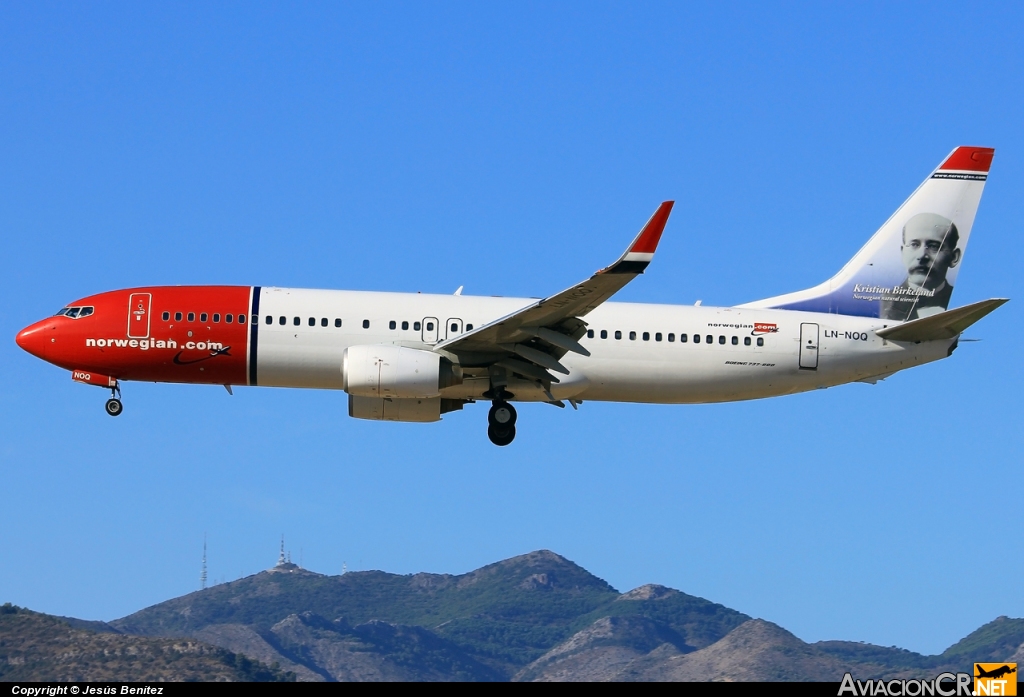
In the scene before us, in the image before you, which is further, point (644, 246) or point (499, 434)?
point (499, 434)

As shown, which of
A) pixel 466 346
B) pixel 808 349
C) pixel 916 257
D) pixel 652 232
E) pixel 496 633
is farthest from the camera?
pixel 496 633

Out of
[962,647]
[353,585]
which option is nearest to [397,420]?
[962,647]

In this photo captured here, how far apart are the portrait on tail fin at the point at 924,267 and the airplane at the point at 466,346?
1.41 m

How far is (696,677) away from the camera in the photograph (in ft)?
228

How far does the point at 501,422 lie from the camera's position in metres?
39.7

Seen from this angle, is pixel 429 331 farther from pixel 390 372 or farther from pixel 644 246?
pixel 644 246

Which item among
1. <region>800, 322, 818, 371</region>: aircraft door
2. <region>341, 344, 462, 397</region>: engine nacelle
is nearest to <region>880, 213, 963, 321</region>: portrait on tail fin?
<region>800, 322, 818, 371</region>: aircraft door

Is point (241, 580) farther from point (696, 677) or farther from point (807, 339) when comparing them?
point (807, 339)

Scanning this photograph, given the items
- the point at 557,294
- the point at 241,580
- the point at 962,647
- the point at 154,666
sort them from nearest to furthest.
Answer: the point at 557,294, the point at 154,666, the point at 962,647, the point at 241,580

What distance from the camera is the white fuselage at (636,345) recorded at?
39.0 meters

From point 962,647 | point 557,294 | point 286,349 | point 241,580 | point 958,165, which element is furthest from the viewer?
point 241,580

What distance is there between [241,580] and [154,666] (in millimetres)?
57839

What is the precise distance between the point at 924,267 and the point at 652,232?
13.1 m

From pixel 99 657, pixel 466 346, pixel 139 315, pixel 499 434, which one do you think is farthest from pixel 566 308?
pixel 99 657
